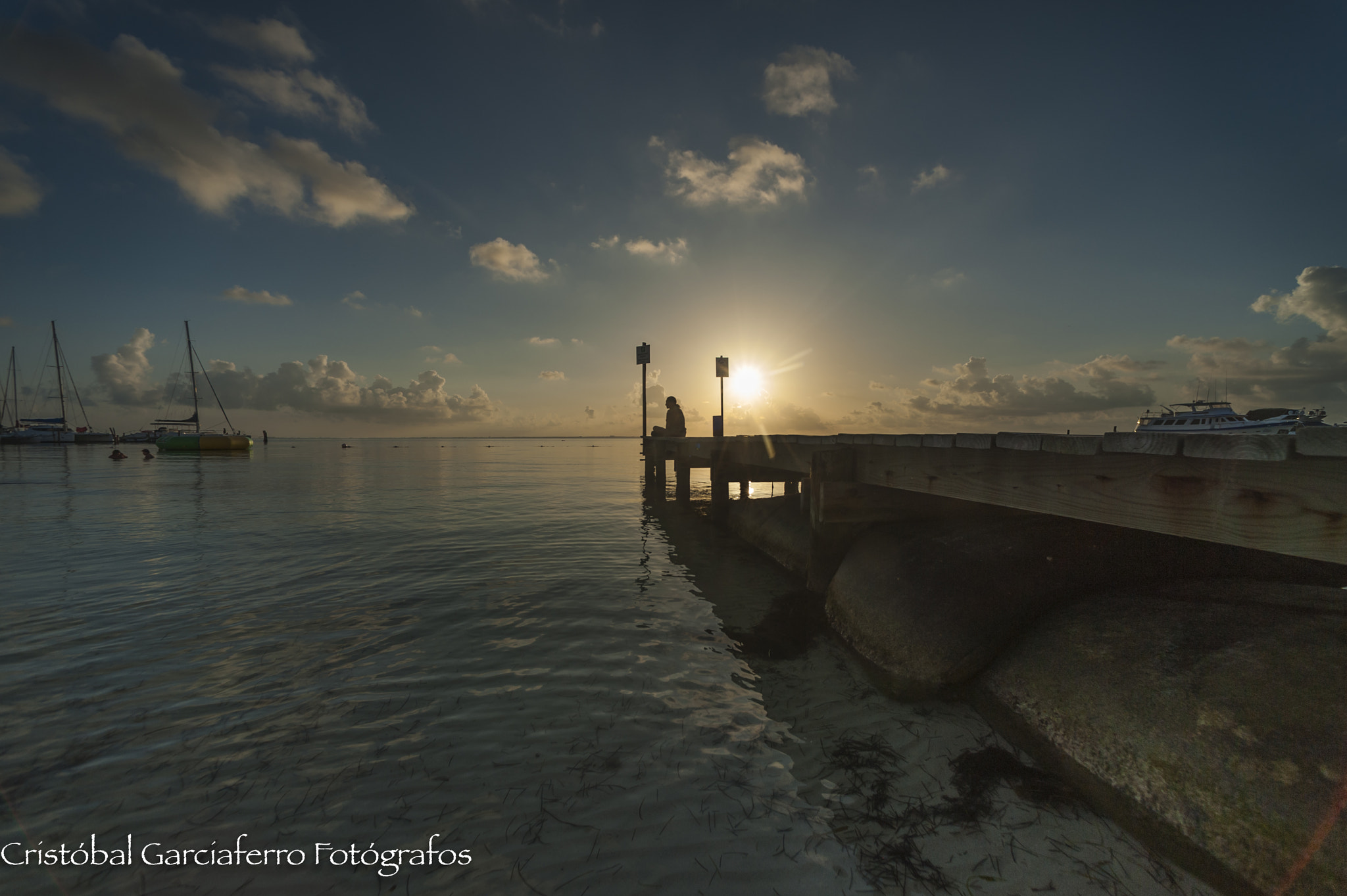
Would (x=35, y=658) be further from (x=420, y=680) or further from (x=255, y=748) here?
(x=420, y=680)

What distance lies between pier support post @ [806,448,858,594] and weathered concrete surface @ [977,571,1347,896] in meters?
3.34

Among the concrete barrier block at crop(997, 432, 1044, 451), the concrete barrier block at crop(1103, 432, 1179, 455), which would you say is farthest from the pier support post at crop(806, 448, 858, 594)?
the concrete barrier block at crop(1103, 432, 1179, 455)

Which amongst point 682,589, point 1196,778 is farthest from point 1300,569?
point 682,589

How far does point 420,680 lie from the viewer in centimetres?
500

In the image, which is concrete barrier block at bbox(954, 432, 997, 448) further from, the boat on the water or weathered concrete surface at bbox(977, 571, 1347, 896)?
the boat on the water

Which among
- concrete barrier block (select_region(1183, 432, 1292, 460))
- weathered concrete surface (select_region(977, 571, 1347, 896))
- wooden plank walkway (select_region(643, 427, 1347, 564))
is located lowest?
weathered concrete surface (select_region(977, 571, 1347, 896))

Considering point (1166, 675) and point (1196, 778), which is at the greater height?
point (1166, 675)

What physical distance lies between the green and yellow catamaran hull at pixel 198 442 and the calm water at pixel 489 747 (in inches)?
2629

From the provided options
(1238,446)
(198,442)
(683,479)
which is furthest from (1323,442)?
(198,442)

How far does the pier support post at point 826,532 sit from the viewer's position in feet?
23.8

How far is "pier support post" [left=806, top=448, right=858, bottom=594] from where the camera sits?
23.8 feet

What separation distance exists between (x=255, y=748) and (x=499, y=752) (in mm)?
1874

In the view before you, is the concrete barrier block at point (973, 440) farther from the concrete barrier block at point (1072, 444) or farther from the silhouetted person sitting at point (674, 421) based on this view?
the silhouetted person sitting at point (674, 421)

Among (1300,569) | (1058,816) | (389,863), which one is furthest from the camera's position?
(1300,569)
